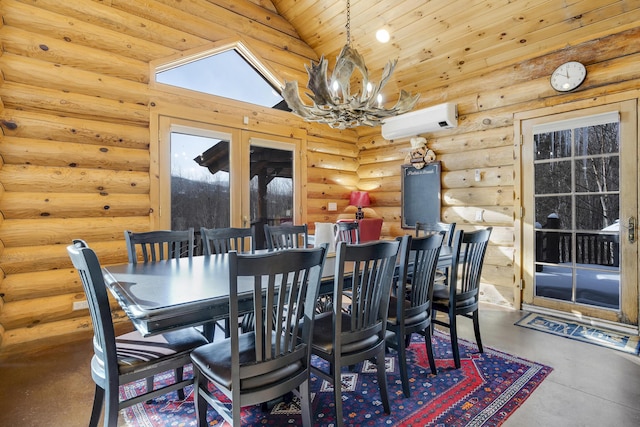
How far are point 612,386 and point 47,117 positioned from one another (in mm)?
4995

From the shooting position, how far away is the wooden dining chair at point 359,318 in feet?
5.39

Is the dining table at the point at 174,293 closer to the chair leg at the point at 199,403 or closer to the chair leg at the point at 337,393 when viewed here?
the chair leg at the point at 199,403

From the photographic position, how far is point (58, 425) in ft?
6.02

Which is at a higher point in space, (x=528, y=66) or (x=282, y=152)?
(x=528, y=66)

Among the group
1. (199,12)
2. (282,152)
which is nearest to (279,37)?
(199,12)

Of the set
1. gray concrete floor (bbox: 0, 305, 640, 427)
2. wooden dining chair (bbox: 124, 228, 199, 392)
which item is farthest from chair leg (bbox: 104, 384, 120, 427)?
wooden dining chair (bbox: 124, 228, 199, 392)

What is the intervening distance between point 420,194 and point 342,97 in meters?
2.47

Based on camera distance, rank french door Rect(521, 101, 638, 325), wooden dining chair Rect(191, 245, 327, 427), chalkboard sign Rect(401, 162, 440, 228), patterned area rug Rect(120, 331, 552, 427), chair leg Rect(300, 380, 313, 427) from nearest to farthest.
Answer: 1. wooden dining chair Rect(191, 245, 327, 427)
2. chair leg Rect(300, 380, 313, 427)
3. patterned area rug Rect(120, 331, 552, 427)
4. french door Rect(521, 101, 638, 325)
5. chalkboard sign Rect(401, 162, 440, 228)

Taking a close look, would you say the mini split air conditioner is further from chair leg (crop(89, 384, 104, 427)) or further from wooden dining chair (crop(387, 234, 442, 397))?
chair leg (crop(89, 384, 104, 427))

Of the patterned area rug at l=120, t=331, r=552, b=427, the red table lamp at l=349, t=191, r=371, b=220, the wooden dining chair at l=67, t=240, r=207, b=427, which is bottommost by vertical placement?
the patterned area rug at l=120, t=331, r=552, b=427

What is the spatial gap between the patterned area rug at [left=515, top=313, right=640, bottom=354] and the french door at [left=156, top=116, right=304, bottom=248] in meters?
3.12

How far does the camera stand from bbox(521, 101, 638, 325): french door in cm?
316

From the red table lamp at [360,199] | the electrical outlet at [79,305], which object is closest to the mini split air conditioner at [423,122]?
the red table lamp at [360,199]

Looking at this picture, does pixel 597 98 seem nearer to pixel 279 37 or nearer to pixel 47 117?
pixel 279 37
